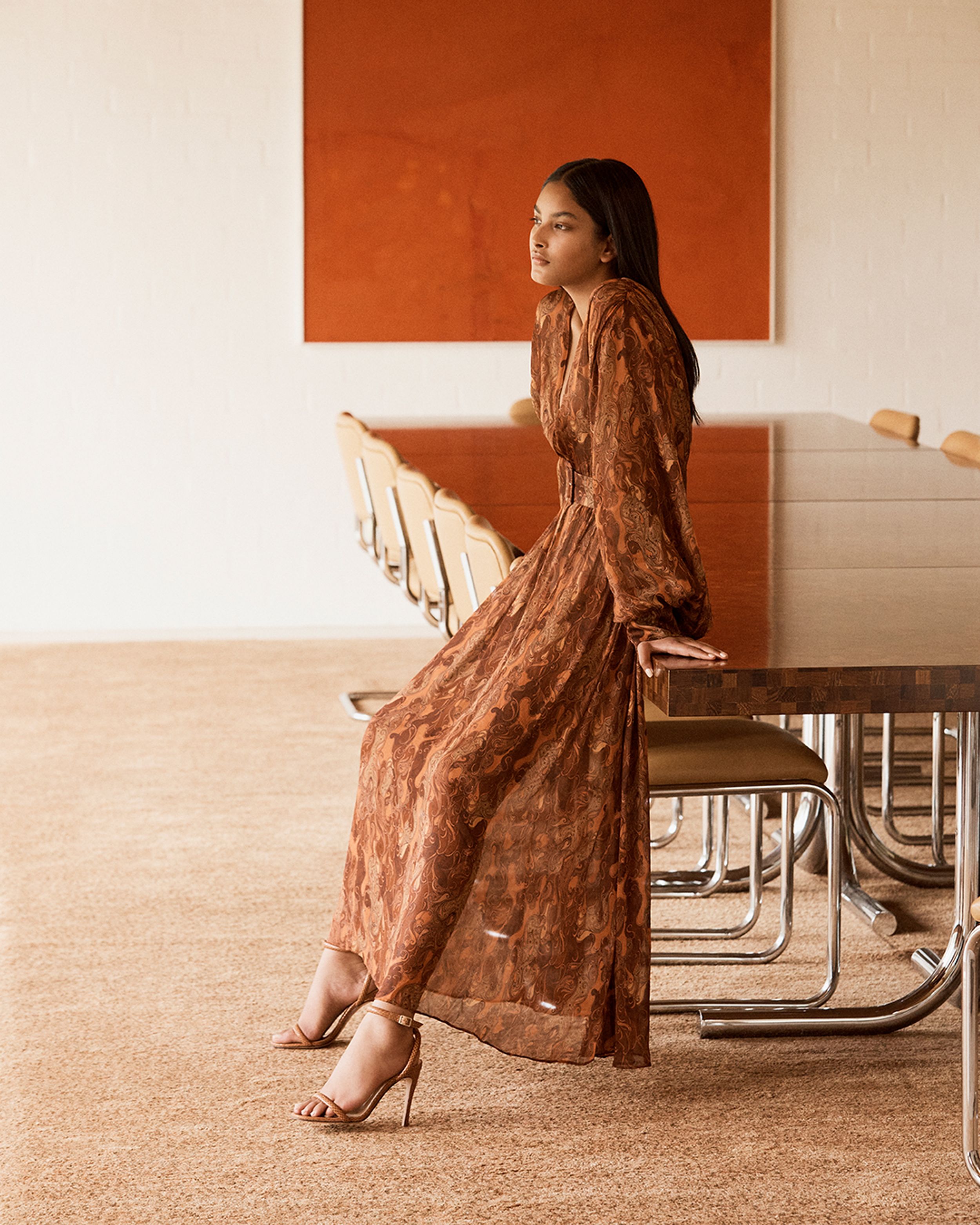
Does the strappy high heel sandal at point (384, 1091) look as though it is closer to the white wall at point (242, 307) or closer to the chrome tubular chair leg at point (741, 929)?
the chrome tubular chair leg at point (741, 929)

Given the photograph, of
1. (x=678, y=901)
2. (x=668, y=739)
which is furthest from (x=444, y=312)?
(x=668, y=739)

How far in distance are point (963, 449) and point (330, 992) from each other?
275cm

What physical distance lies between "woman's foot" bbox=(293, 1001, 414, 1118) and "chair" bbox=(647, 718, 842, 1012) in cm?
54

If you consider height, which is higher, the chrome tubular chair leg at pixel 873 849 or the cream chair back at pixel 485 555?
the cream chair back at pixel 485 555

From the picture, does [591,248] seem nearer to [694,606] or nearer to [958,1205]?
[694,606]

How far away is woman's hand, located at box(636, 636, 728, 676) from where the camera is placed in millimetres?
2146

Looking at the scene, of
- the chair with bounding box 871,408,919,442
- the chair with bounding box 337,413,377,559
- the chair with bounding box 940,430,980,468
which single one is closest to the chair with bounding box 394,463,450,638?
the chair with bounding box 337,413,377,559

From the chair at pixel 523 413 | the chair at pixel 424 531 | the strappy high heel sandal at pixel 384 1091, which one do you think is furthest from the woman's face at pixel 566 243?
the chair at pixel 523 413

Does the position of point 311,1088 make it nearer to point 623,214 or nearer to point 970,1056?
point 970,1056

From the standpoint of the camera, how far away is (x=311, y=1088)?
2.66m

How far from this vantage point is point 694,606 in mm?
2334

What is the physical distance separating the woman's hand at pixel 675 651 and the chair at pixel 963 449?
8.09 feet

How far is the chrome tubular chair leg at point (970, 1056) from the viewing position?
6.93ft

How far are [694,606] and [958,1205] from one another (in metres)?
0.91
